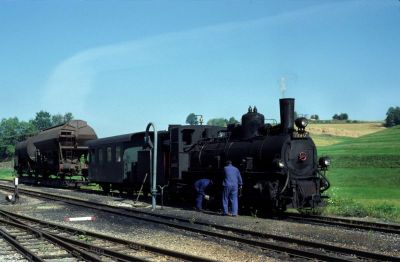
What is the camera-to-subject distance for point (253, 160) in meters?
15.9

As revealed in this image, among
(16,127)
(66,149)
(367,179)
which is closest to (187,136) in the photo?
(66,149)

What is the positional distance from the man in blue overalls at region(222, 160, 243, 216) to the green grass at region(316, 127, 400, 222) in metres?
3.61

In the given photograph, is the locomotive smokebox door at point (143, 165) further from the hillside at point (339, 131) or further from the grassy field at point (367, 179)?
the hillside at point (339, 131)

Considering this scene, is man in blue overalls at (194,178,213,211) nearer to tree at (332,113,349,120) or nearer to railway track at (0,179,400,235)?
railway track at (0,179,400,235)

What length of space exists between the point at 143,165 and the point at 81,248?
12.1m

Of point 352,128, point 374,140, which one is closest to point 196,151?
point 374,140

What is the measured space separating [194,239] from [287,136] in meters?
5.26

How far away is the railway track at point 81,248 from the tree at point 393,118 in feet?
303

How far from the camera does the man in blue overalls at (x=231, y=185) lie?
1559 cm

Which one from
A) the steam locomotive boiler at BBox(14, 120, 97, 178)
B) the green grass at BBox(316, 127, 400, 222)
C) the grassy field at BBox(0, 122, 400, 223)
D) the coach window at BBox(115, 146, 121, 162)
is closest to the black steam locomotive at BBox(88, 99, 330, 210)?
the grassy field at BBox(0, 122, 400, 223)

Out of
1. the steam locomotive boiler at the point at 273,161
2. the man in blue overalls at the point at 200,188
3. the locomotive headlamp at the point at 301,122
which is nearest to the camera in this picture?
the steam locomotive boiler at the point at 273,161

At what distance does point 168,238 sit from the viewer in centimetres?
1131

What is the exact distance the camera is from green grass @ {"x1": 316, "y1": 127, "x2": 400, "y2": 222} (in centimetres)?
1748

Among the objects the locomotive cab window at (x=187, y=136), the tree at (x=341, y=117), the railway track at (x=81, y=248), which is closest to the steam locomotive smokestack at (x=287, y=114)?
the locomotive cab window at (x=187, y=136)
